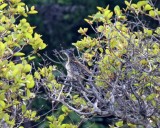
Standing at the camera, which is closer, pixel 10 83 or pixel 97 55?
pixel 10 83

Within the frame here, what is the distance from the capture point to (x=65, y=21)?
8930 mm

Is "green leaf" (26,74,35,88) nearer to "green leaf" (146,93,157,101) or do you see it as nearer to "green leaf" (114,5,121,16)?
"green leaf" (146,93,157,101)

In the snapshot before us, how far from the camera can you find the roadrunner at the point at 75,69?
12.1 feet

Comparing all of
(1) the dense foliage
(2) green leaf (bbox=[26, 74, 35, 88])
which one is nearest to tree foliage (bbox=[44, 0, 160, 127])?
(1) the dense foliage

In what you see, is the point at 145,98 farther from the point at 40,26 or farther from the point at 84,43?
the point at 40,26

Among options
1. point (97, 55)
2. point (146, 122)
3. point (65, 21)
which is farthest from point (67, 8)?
point (146, 122)

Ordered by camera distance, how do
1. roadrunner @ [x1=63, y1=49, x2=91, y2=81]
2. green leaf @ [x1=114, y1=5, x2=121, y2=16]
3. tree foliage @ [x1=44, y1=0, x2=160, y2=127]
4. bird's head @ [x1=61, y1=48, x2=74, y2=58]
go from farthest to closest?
green leaf @ [x1=114, y1=5, x2=121, y2=16] < bird's head @ [x1=61, y1=48, x2=74, y2=58] < roadrunner @ [x1=63, y1=49, x2=91, y2=81] < tree foliage @ [x1=44, y1=0, x2=160, y2=127]

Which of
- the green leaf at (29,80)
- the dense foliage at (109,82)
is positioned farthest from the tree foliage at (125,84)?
the green leaf at (29,80)

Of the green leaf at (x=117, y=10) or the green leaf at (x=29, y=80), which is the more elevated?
the green leaf at (x=117, y=10)

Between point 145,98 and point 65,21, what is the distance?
540cm

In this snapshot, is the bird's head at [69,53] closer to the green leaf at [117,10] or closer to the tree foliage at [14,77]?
the tree foliage at [14,77]

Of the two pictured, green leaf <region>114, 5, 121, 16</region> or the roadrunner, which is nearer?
the roadrunner

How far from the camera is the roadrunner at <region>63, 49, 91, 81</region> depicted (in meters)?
3.68

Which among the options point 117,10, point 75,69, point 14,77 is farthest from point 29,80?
point 117,10
